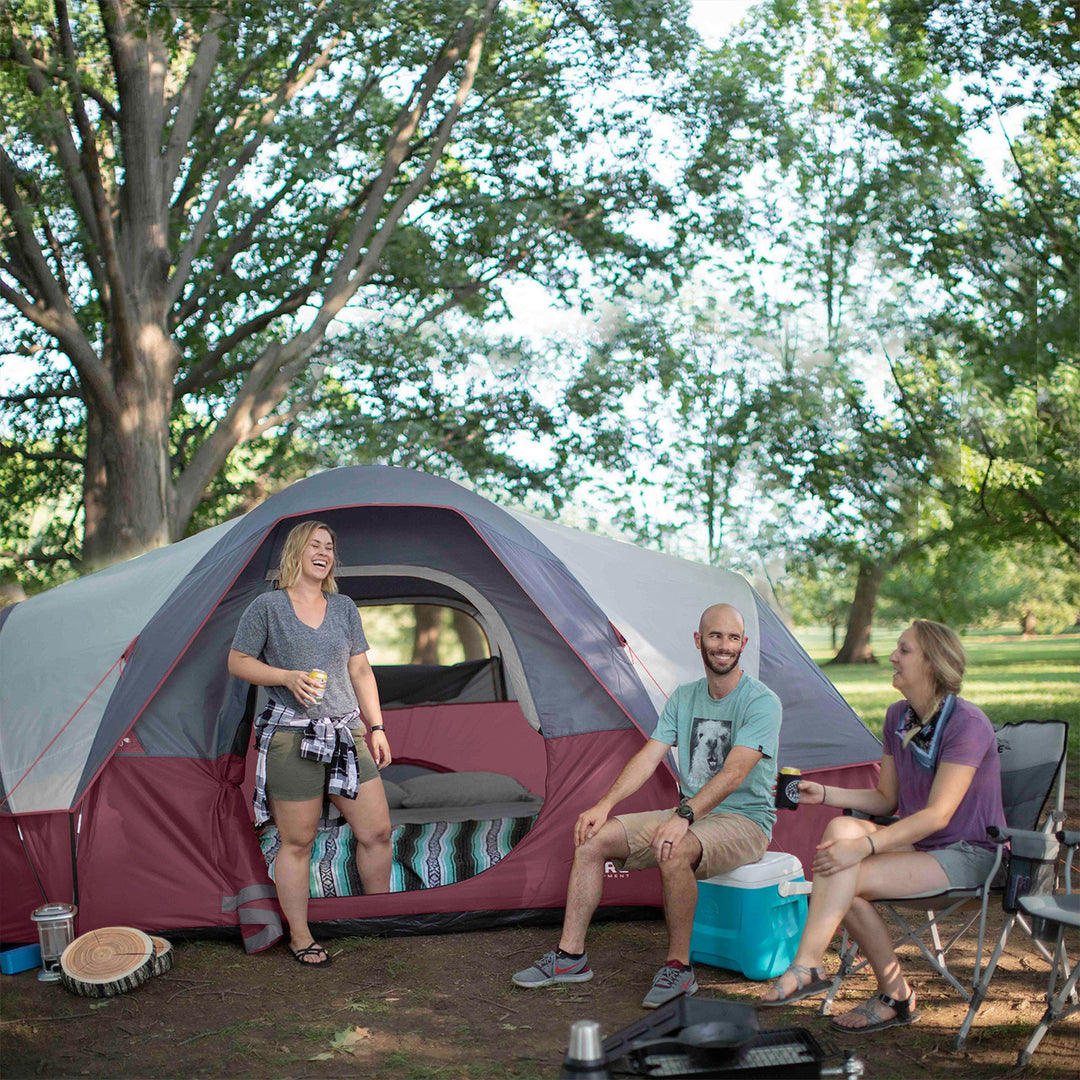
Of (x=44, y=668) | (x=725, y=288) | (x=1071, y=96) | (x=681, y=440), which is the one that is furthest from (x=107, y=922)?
(x=725, y=288)

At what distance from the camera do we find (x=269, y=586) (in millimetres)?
5082

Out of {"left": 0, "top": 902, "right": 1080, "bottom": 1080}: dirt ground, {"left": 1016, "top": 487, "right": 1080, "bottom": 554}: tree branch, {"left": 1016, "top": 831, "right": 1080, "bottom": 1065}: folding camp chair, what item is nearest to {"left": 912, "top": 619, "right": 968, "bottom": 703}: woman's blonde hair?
{"left": 1016, "top": 831, "right": 1080, "bottom": 1065}: folding camp chair

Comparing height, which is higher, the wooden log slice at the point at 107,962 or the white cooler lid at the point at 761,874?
the white cooler lid at the point at 761,874

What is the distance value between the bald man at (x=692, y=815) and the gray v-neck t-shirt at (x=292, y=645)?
106 cm

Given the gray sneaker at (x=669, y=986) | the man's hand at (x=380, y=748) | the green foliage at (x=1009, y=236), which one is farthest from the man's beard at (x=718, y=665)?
the green foliage at (x=1009, y=236)

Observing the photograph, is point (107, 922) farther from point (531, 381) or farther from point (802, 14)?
point (802, 14)

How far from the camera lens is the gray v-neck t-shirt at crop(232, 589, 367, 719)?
13.5ft

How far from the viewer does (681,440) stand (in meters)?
15.3

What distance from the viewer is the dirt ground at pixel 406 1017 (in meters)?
3.14

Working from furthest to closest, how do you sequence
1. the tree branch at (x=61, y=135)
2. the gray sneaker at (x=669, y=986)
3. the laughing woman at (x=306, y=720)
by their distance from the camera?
the tree branch at (x=61, y=135) → the laughing woman at (x=306, y=720) → the gray sneaker at (x=669, y=986)

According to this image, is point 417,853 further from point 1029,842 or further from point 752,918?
point 1029,842

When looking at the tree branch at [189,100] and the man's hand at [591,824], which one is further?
the tree branch at [189,100]

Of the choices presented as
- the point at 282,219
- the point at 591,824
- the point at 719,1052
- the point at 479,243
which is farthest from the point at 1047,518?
the point at 719,1052

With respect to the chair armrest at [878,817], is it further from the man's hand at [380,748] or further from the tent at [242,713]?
the man's hand at [380,748]
